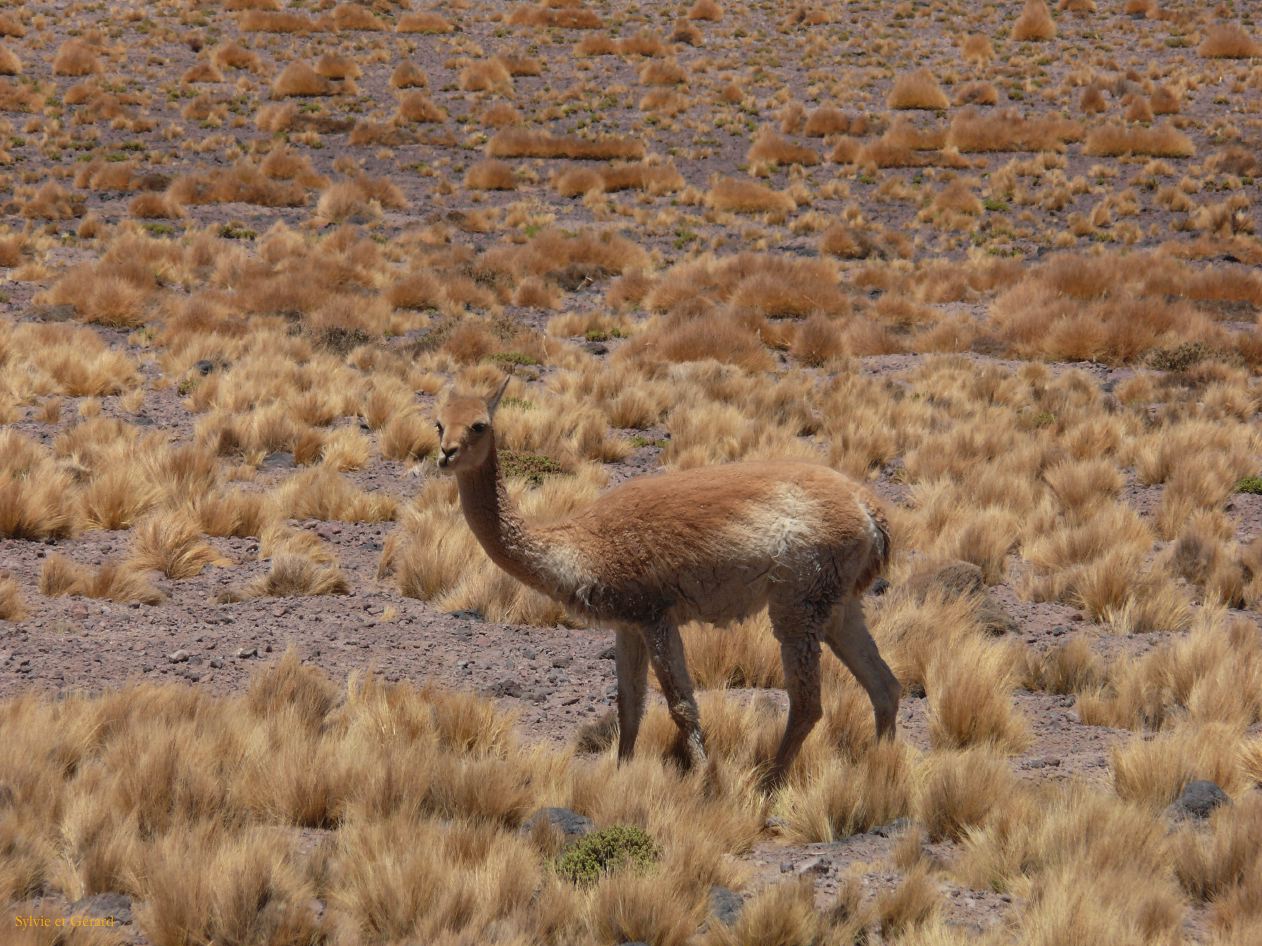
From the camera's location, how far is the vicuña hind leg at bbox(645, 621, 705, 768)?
473 centimetres

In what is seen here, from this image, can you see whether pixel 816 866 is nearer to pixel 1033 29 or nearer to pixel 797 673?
pixel 797 673

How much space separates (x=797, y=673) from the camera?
16.0 feet

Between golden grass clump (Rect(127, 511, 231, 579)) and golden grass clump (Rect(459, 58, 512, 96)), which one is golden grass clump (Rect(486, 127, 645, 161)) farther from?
golden grass clump (Rect(127, 511, 231, 579))

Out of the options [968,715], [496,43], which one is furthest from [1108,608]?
[496,43]

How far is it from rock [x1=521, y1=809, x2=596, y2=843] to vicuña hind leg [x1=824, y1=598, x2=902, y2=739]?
1350 mm

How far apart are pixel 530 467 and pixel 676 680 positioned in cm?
576

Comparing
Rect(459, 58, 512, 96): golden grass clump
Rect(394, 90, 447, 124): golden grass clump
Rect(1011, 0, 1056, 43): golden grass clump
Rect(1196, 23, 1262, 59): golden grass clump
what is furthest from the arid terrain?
Rect(1011, 0, 1056, 43): golden grass clump

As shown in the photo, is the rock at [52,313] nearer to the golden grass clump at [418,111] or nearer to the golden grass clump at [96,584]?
the golden grass clump at [96,584]

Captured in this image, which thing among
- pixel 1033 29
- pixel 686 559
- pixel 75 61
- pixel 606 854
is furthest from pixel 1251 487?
pixel 1033 29

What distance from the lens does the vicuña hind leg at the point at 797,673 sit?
488 cm

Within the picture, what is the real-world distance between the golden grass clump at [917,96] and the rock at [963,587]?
89.7 ft

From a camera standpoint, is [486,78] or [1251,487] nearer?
[1251,487]

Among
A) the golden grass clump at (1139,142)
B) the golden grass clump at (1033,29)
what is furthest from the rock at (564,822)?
the golden grass clump at (1033,29)

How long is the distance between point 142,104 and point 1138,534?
2841cm
